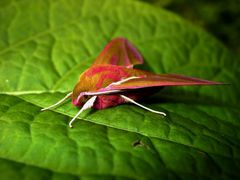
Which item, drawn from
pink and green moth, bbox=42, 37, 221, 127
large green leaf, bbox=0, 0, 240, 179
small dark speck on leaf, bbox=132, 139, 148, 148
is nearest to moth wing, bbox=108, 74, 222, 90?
pink and green moth, bbox=42, 37, 221, 127

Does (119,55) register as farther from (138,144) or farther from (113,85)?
(138,144)

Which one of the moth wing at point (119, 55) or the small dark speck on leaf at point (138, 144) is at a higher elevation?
the moth wing at point (119, 55)

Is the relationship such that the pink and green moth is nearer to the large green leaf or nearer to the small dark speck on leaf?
the large green leaf

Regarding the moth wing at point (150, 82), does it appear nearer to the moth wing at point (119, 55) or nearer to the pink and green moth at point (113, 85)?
the pink and green moth at point (113, 85)

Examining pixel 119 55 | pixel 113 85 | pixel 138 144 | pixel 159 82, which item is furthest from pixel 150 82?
pixel 119 55

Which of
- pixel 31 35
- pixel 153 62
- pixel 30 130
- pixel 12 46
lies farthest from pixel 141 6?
pixel 30 130

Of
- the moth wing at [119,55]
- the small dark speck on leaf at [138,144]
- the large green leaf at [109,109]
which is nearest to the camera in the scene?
the large green leaf at [109,109]

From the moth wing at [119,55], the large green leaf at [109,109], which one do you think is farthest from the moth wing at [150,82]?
the moth wing at [119,55]
